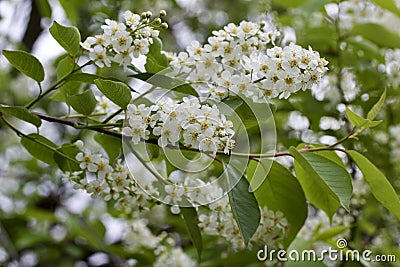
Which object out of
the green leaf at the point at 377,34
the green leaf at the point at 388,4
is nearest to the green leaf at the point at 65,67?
the green leaf at the point at 388,4

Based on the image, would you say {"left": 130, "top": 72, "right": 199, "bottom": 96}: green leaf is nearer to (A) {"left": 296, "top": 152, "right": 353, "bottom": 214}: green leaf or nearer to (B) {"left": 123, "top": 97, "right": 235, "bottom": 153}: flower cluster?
(B) {"left": 123, "top": 97, "right": 235, "bottom": 153}: flower cluster

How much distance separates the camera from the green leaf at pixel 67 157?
987 millimetres

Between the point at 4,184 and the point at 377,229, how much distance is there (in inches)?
70.0

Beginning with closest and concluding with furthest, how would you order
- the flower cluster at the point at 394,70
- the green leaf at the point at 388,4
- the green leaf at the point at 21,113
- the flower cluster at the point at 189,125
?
the flower cluster at the point at 189,125, the green leaf at the point at 21,113, the green leaf at the point at 388,4, the flower cluster at the point at 394,70

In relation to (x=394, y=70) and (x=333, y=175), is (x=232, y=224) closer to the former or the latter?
(x=333, y=175)

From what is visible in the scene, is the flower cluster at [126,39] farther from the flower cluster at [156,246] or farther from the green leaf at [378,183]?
the flower cluster at [156,246]

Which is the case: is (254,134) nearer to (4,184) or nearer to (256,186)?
(256,186)

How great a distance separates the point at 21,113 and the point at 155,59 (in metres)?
0.24

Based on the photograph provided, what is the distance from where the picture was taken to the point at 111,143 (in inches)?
40.4

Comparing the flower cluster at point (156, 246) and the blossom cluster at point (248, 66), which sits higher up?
the blossom cluster at point (248, 66)

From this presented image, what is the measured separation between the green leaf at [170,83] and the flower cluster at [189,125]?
0.09m

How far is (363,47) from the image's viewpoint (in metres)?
1.59

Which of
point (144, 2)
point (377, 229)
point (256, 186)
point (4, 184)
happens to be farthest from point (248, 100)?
point (4, 184)

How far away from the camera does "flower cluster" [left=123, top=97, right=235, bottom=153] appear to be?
2.60ft
